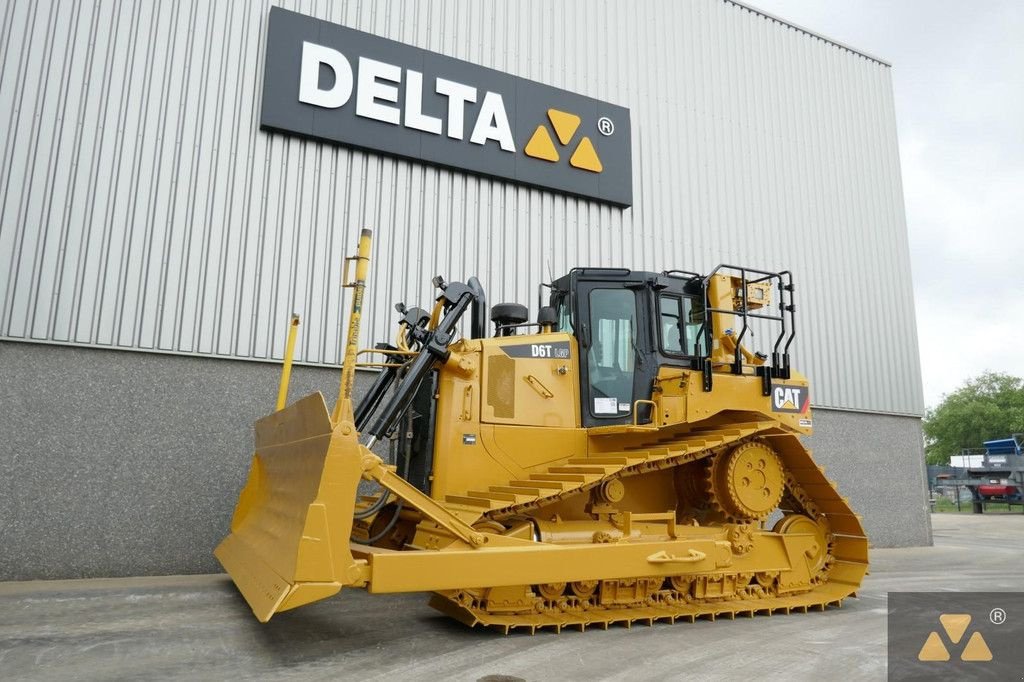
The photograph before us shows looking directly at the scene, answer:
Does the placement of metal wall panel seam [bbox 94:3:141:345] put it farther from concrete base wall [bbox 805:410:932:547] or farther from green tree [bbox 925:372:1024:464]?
green tree [bbox 925:372:1024:464]

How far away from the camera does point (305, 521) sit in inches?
175

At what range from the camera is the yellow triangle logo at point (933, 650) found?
511 centimetres

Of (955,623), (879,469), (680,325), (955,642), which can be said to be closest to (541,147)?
(680,325)

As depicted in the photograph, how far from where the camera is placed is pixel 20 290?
8008 mm

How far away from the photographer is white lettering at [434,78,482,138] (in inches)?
425

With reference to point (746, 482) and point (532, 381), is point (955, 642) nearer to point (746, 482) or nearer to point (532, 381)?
point (746, 482)

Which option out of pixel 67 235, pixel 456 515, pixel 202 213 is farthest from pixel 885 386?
pixel 67 235

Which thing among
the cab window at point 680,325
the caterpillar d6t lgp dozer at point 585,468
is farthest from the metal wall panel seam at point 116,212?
the cab window at point 680,325

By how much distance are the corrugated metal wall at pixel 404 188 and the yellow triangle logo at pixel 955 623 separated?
705cm

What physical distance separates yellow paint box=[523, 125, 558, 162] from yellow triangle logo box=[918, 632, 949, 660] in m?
8.73

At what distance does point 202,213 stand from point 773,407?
7683mm

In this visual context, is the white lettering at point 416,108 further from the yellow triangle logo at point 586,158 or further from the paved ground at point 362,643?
the paved ground at point 362,643

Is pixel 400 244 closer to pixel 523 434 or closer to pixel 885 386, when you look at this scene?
pixel 523 434

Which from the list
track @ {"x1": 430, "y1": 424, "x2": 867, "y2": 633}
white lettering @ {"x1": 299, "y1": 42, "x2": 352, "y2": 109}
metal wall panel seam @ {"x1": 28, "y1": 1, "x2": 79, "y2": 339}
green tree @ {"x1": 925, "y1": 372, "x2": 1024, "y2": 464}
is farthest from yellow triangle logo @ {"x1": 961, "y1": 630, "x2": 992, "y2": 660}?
green tree @ {"x1": 925, "y1": 372, "x2": 1024, "y2": 464}
